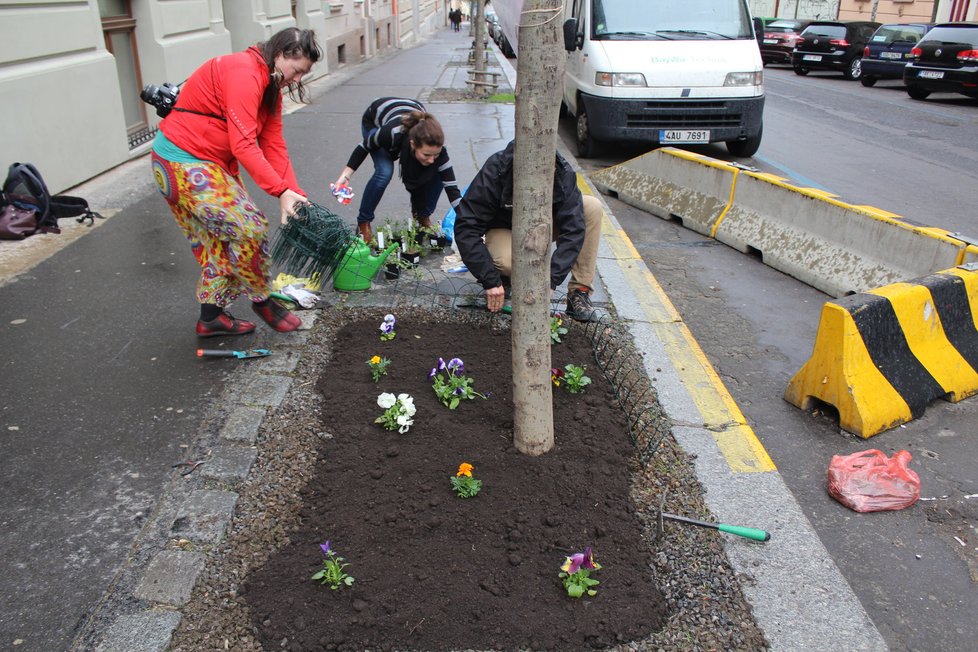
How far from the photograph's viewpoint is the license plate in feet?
30.0

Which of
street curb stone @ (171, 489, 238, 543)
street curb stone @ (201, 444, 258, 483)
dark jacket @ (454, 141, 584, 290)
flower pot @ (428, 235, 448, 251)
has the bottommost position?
street curb stone @ (171, 489, 238, 543)

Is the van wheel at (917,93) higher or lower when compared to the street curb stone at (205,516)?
higher

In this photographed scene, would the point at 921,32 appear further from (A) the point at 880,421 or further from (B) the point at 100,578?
(B) the point at 100,578

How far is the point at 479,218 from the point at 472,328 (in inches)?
28.2

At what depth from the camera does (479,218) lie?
3.94 m

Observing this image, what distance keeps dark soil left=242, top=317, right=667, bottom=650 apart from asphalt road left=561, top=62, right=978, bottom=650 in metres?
0.85

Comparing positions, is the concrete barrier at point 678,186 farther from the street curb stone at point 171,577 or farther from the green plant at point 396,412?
the street curb stone at point 171,577

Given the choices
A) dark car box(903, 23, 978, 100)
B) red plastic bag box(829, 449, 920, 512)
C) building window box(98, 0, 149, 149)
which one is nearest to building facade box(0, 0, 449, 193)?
building window box(98, 0, 149, 149)

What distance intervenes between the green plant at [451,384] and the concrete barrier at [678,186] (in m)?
3.91

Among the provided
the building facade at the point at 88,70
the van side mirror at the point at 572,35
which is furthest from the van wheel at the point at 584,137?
the building facade at the point at 88,70

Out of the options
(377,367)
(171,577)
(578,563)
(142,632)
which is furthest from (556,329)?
(142,632)

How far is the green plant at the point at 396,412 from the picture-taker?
128 inches

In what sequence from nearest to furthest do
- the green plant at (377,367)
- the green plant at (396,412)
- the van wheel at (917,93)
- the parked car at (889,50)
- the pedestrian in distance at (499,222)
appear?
the green plant at (396,412)
the green plant at (377,367)
the pedestrian in distance at (499,222)
the van wheel at (917,93)
the parked car at (889,50)

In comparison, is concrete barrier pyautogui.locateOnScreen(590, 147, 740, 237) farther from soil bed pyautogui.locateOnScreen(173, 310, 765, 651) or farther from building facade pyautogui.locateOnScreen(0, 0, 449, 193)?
building facade pyautogui.locateOnScreen(0, 0, 449, 193)
